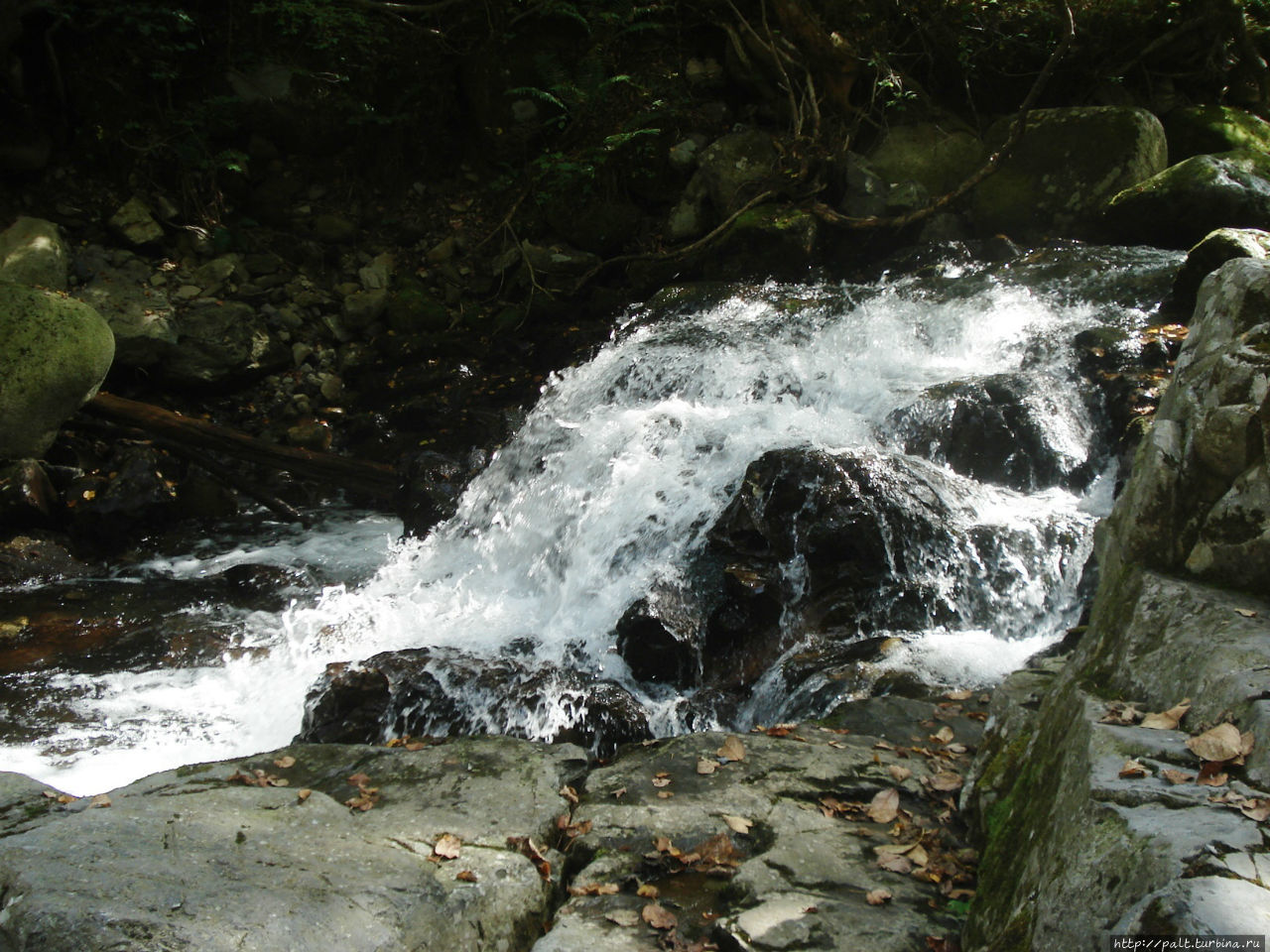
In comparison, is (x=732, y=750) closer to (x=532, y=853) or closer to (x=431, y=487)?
→ (x=532, y=853)

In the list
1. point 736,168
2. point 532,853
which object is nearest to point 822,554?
point 532,853

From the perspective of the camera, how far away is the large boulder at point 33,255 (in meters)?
9.66

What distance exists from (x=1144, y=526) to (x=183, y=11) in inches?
540

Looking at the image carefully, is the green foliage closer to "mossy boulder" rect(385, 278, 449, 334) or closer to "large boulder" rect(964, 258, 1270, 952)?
"mossy boulder" rect(385, 278, 449, 334)

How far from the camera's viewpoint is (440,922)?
2.62m

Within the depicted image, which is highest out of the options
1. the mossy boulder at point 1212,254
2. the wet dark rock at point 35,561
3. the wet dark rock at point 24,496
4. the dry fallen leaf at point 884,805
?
the mossy boulder at point 1212,254

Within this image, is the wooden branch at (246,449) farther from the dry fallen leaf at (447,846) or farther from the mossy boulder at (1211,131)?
the mossy boulder at (1211,131)

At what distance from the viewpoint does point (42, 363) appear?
8.27 m

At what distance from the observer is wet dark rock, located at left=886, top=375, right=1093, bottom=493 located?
6824mm

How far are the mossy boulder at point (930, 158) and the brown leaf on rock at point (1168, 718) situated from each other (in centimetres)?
1005

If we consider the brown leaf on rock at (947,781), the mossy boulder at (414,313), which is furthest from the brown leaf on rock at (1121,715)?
the mossy boulder at (414,313)

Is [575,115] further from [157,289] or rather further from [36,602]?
[36,602]

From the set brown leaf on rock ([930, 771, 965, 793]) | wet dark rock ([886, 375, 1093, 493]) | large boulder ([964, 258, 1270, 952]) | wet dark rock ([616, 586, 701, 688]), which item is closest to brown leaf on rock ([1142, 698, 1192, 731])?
large boulder ([964, 258, 1270, 952])

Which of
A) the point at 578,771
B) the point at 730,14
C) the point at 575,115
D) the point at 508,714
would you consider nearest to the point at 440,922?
the point at 578,771
